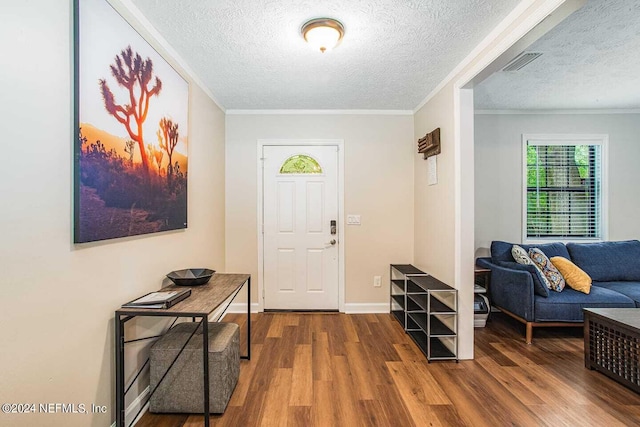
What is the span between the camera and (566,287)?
115 inches

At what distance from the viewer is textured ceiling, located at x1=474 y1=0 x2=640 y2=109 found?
193 cm

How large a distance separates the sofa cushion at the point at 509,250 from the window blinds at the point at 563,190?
40 centimetres

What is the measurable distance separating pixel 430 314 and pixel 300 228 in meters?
1.76

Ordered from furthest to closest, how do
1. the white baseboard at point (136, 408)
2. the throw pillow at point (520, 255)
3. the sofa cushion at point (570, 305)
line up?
the throw pillow at point (520, 255)
the sofa cushion at point (570, 305)
the white baseboard at point (136, 408)

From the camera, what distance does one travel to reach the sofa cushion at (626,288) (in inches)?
109

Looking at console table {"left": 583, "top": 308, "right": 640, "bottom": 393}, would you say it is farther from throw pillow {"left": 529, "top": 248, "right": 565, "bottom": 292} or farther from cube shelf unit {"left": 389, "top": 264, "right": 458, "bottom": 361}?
cube shelf unit {"left": 389, "top": 264, "right": 458, "bottom": 361}

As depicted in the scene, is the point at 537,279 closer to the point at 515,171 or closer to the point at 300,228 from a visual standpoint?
the point at 515,171

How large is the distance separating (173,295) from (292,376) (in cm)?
114

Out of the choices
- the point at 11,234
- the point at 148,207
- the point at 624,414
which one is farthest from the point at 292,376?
the point at 624,414

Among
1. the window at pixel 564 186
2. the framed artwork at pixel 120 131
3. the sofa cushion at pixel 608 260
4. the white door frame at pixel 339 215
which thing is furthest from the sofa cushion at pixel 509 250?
the framed artwork at pixel 120 131

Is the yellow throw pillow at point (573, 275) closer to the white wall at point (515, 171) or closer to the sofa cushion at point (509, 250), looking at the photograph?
the sofa cushion at point (509, 250)

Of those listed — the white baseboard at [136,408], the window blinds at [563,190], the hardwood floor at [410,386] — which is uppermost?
the window blinds at [563,190]

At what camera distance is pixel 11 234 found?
101 centimetres

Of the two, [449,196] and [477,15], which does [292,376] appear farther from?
[477,15]
